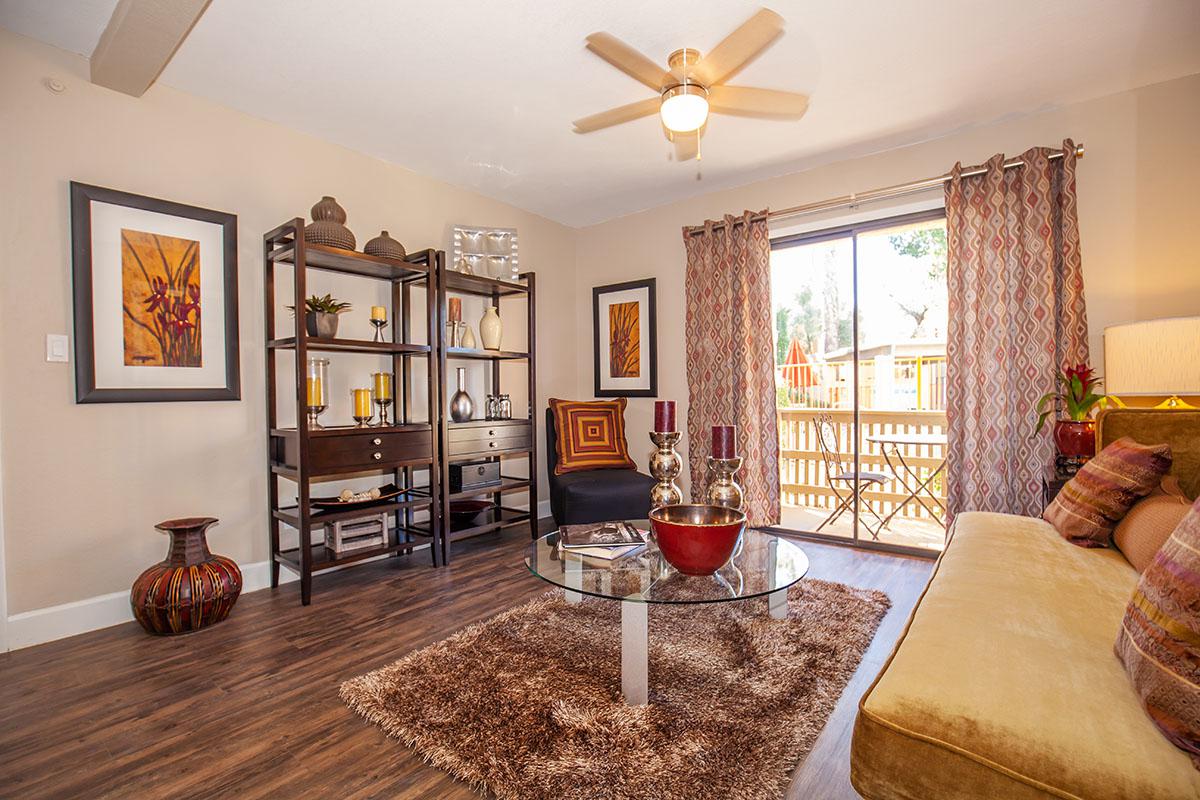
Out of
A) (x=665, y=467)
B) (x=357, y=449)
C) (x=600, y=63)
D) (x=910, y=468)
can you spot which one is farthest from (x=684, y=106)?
(x=910, y=468)

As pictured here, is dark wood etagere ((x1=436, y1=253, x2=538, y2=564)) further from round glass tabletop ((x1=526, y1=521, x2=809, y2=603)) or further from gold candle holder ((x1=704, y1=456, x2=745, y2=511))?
gold candle holder ((x1=704, y1=456, x2=745, y2=511))

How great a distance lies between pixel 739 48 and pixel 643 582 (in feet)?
6.31

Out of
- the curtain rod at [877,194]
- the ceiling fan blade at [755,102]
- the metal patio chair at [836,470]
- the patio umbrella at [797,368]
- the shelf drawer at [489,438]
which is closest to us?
the ceiling fan blade at [755,102]

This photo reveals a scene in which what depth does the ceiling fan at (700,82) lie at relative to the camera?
194 cm

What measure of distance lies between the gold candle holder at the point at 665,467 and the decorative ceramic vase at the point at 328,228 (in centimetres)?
198

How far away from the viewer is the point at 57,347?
2.41 m

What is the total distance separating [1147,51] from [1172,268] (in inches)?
40.0

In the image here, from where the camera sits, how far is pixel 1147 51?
250cm

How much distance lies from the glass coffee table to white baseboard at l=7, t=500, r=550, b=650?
200 cm

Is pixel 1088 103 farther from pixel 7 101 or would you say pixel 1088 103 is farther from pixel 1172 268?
pixel 7 101

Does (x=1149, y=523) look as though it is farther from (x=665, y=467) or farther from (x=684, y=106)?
(x=684, y=106)

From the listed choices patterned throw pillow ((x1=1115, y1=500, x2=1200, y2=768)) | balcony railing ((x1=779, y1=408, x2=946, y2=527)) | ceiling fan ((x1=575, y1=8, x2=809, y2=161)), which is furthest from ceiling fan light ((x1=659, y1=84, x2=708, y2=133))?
balcony railing ((x1=779, y1=408, x2=946, y2=527))

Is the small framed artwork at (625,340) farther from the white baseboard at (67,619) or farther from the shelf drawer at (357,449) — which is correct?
the white baseboard at (67,619)

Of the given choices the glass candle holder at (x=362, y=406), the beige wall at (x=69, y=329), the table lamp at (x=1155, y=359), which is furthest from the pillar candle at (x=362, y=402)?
the table lamp at (x=1155, y=359)
